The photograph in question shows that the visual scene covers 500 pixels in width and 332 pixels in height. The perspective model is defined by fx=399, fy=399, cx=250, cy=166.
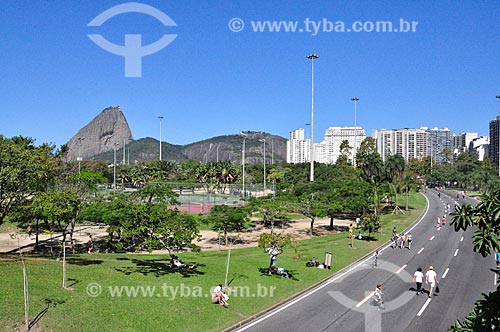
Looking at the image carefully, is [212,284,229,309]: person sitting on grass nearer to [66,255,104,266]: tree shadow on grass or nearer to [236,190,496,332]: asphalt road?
[236,190,496,332]: asphalt road

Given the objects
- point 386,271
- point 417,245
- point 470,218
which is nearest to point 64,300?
point 470,218

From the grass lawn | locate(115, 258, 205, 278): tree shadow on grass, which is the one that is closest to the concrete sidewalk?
locate(115, 258, 205, 278): tree shadow on grass

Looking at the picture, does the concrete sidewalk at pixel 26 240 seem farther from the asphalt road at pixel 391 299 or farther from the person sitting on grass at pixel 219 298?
the asphalt road at pixel 391 299

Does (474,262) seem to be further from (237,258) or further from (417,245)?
(237,258)

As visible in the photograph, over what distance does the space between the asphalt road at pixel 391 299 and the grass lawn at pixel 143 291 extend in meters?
1.44

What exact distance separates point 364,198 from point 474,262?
20.7 m

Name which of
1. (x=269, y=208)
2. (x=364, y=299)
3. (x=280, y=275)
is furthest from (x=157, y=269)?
(x=269, y=208)

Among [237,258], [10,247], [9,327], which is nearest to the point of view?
[9,327]

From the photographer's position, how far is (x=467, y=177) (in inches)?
4663

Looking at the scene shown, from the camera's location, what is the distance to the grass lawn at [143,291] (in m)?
16.3

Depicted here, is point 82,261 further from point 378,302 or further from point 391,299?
point 391,299

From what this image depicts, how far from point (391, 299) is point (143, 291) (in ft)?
44.3

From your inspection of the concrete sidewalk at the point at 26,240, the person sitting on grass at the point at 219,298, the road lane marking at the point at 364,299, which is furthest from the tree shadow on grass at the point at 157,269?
the concrete sidewalk at the point at 26,240

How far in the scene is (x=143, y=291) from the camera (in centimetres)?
2022
